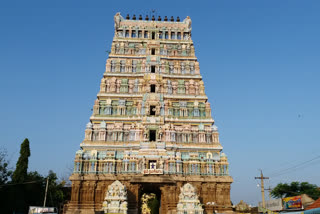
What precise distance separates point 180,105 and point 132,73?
28.1ft

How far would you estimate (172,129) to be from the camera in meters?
35.9

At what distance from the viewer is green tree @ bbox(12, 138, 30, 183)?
3522cm

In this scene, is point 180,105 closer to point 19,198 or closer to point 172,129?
point 172,129

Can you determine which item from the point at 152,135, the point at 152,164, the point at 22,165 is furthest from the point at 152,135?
the point at 22,165

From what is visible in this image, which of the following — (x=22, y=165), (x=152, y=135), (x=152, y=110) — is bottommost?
(x=22, y=165)

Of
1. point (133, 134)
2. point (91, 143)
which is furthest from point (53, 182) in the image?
point (133, 134)

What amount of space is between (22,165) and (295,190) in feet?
175

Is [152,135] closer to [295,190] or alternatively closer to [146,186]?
[146,186]

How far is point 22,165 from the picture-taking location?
36125 mm

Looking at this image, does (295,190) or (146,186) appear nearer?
(146,186)

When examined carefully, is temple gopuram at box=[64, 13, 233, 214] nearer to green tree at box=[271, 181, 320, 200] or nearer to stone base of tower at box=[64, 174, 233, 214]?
stone base of tower at box=[64, 174, 233, 214]

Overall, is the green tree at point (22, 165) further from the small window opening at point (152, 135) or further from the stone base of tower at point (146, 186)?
the small window opening at point (152, 135)

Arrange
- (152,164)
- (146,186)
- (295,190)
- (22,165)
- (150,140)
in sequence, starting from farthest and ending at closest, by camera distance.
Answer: (295,190)
(150,140)
(22,165)
(152,164)
(146,186)

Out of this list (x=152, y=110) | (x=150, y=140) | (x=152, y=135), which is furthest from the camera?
(x=152, y=110)
